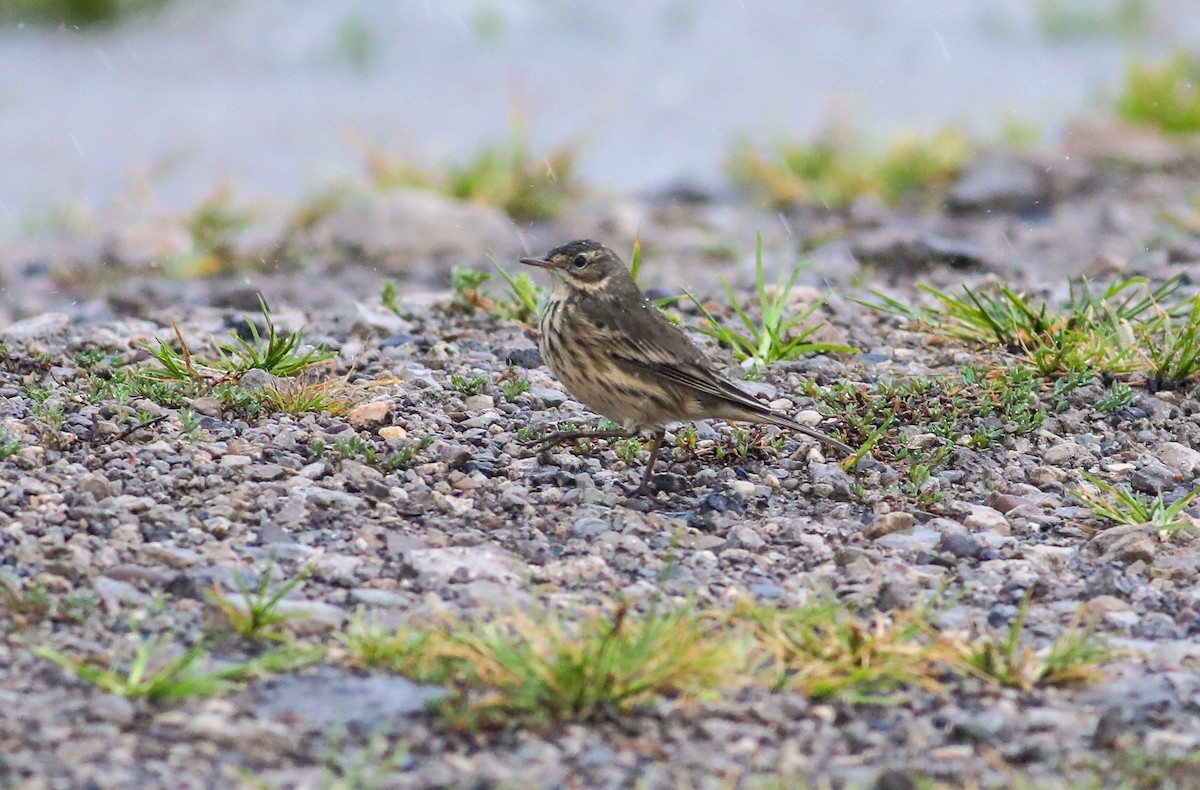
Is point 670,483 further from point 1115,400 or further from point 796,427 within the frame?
point 1115,400

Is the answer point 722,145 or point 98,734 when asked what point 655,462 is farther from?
point 722,145

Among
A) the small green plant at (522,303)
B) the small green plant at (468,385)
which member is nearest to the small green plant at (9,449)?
the small green plant at (468,385)

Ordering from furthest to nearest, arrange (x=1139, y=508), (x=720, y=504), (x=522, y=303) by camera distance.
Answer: (x=522, y=303) → (x=720, y=504) → (x=1139, y=508)

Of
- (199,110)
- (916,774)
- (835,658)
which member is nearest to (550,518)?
(835,658)

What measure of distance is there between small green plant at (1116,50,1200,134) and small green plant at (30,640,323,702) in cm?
1219

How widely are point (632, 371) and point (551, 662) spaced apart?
217cm

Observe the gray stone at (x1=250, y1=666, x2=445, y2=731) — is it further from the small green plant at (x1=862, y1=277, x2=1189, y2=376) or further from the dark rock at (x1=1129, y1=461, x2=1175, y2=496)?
the small green plant at (x1=862, y1=277, x2=1189, y2=376)

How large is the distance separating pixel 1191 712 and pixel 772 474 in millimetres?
2236

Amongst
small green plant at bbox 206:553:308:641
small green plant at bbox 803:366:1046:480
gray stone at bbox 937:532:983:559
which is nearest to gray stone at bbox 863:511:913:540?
gray stone at bbox 937:532:983:559

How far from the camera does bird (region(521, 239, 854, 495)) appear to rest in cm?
625

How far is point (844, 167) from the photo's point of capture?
44.8 ft

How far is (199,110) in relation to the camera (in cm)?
1748

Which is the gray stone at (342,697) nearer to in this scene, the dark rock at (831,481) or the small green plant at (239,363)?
the dark rock at (831,481)

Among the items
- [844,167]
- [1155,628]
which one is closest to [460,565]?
[1155,628]
